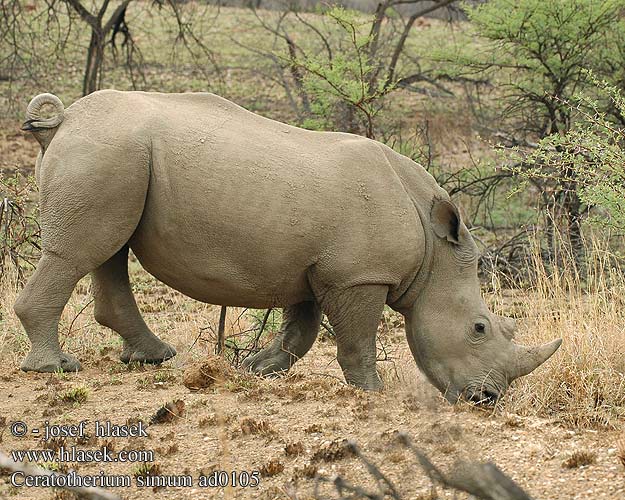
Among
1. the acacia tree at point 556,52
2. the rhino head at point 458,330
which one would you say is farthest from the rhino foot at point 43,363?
the acacia tree at point 556,52

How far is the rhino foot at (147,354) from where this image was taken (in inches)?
278

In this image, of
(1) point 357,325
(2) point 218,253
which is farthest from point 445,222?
(2) point 218,253

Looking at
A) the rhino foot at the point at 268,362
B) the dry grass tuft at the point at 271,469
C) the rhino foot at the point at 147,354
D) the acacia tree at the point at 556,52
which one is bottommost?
the rhino foot at the point at 147,354

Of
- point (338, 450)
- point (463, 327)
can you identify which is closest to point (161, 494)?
point (338, 450)

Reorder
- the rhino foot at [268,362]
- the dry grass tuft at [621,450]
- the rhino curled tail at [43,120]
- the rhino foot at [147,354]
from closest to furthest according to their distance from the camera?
the dry grass tuft at [621,450], the rhino curled tail at [43,120], the rhino foot at [268,362], the rhino foot at [147,354]

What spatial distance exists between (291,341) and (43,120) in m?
2.26

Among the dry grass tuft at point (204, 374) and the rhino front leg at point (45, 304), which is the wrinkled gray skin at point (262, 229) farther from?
the dry grass tuft at point (204, 374)

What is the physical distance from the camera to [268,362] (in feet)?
22.6

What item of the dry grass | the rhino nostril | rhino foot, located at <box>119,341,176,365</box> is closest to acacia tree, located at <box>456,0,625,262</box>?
the dry grass

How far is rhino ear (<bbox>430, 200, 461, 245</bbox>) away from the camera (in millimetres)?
6430

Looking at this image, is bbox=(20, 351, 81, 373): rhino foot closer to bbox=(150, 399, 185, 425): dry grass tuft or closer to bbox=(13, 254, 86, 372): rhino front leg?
bbox=(13, 254, 86, 372): rhino front leg

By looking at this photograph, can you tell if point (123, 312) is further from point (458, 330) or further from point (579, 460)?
point (579, 460)

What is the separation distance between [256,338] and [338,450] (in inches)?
108

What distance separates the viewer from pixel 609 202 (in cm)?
732
